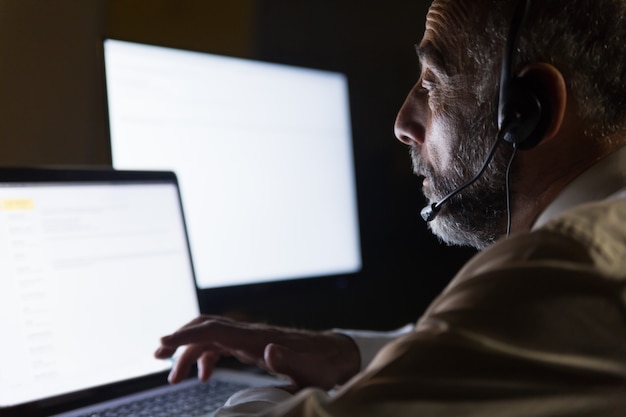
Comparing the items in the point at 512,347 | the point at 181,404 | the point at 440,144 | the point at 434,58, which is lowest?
the point at 181,404

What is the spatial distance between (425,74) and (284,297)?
63 cm

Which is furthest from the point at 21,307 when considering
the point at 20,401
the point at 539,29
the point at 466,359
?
the point at 539,29

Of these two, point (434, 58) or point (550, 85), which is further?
point (434, 58)

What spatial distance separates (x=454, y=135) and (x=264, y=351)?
1.20ft

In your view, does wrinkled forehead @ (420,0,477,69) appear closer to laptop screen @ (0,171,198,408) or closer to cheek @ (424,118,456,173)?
cheek @ (424,118,456,173)

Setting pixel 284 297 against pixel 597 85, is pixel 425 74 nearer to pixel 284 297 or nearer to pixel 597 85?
pixel 597 85

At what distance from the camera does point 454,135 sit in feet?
2.66

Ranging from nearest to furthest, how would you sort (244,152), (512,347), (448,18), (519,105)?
1. (512,347)
2. (519,105)
3. (448,18)
4. (244,152)

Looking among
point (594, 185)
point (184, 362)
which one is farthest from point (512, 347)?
point (184, 362)

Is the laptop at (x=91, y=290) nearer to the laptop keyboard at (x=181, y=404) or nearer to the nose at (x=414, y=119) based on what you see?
the laptop keyboard at (x=181, y=404)

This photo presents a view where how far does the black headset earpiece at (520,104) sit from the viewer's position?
0.70 meters

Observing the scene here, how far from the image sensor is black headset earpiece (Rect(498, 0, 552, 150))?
70 cm

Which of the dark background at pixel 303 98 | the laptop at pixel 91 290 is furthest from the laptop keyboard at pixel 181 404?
the dark background at pixel 303 98

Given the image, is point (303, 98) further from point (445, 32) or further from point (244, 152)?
point (445, 32)
